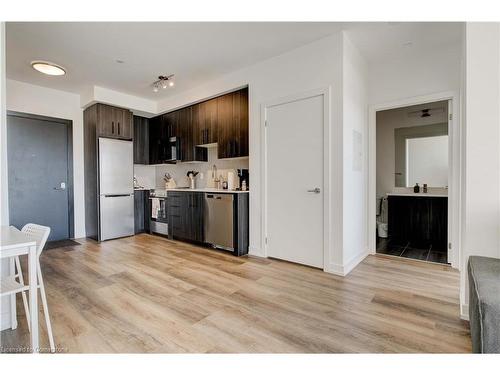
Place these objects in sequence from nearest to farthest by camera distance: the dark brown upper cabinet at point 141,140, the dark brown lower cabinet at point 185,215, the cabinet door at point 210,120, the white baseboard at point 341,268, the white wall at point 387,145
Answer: the white baseboard at point 341,268, the dark brown lower cabinet at point 185,215, the cabinet door at point 210,120, the white wall at point 387,145, the dark brown upper cabinet at point 141,140

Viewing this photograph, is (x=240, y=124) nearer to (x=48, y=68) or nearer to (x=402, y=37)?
(x=402, y=37)

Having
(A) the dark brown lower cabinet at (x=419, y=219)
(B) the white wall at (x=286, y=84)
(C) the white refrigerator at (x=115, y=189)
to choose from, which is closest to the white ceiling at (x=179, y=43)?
(B) the white wall at (x=286, y=84)

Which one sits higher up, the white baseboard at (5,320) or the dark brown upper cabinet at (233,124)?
the dark brown upper cabinet at (233,124)

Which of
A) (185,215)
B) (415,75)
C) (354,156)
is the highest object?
(415,75)

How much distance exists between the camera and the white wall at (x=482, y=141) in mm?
1694

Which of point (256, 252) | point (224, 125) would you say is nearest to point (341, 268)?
point (256, 252)

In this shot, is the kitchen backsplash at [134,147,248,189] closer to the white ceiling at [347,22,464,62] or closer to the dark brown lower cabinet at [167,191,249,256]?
the dark brown lower cabinet at [167,191,249,256]

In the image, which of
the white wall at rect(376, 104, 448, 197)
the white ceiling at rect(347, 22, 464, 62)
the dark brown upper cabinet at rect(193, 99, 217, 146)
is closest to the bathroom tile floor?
the white wall at rect(376, 104, 448, 197)

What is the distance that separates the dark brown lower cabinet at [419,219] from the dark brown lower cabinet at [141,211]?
4.47 meters

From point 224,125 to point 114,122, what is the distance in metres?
2.05

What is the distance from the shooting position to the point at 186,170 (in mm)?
5113

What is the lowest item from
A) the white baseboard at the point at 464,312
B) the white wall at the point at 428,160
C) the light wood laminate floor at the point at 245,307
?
the light wood laminate floor at the point at 245,307

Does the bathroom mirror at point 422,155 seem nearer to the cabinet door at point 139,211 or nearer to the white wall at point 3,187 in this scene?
the cabinet door at point 139,211

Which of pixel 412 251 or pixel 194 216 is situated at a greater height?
pixel 194 216
